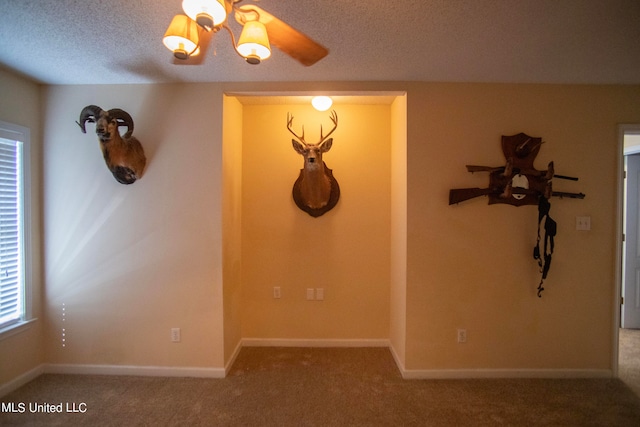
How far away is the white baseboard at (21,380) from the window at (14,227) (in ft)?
1.48

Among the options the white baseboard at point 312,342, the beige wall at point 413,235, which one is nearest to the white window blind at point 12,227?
the beige wall at point 413,235

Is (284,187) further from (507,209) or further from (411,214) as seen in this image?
(507,209)

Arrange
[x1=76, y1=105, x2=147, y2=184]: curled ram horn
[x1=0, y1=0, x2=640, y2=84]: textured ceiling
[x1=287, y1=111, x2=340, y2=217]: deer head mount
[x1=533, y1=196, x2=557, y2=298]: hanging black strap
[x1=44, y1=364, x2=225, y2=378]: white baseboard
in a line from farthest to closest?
1. [x1=287, y1=111, x2=340, y2=217]: deer head mount
2. [x1=44, y1=364, x2=225, y2=378]: white baseboard
3. [x1=533, y1=196, x2=557, y2=298]: hanging black strap
4. [x1=76, y1=105, x2=147, y2=184]: curled ram horn
5. [x1=0, y1=0, x2=640, y2=84]: textured ceiling

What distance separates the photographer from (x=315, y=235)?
3357 millimetres

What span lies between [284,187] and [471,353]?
7.85 feet

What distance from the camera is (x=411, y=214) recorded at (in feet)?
8.87

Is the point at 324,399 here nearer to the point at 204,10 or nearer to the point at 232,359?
the point at 232,359

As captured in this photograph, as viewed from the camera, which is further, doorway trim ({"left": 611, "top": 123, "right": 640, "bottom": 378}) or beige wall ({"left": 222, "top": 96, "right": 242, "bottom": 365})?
beige wall ({"left": 222, "top": 96, "right": 242, "bottom": 365})

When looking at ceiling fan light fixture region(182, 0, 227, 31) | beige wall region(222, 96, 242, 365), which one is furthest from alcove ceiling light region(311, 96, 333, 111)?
ceiling fan light fixture region(182, 0, 227, 31)

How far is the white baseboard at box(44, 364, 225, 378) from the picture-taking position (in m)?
2.73

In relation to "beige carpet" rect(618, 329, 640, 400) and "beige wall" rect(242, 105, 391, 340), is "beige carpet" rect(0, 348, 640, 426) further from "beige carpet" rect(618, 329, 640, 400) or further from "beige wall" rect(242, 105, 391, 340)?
"beige wall" rect(242, 105, 391, 340)

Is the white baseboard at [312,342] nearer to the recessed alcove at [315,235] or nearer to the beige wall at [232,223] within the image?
the recessed alcove at [315,235]

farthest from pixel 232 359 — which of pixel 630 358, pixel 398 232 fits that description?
pixel 630 358

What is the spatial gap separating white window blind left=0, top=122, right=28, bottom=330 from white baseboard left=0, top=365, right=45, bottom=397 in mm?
461
